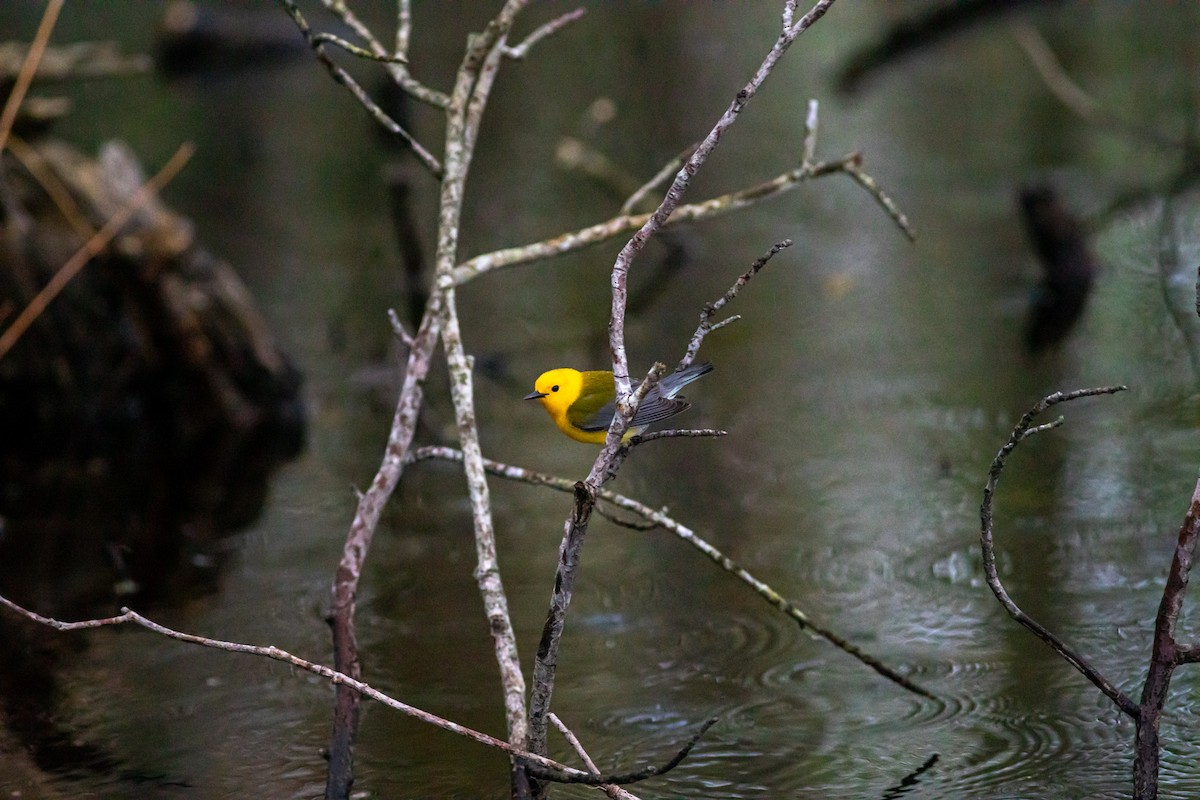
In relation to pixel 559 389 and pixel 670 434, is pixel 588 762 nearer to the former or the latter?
pixel 670 434

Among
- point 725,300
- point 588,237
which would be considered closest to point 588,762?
point 725,300

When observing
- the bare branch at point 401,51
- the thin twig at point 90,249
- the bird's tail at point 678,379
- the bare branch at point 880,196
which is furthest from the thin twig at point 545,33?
the thin twig at point 90,249

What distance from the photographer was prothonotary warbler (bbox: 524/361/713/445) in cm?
330

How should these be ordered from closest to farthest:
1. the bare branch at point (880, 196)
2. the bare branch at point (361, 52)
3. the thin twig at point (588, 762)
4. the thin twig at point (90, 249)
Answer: the thin twig at point (588, 762) < the bare branch at point (361, 52) < the bare branch at point (880, 196) < the thin twig at point (90, 249)

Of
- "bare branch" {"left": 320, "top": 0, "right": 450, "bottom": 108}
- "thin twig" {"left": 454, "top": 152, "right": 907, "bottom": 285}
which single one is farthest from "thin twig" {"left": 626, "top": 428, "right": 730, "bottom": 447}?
"bare branch" {"left": 320, "top": 0, "right": 450, "bottom": 108}

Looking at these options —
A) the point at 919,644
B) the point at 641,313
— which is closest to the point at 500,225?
the point at 641,313

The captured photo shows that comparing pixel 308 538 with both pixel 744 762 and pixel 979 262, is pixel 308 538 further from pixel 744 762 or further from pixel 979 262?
pixel 979 262

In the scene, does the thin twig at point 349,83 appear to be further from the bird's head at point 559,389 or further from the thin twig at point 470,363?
the bird's head at point 559,389

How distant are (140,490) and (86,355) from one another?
3.92 ft

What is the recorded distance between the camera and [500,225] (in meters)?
11.7

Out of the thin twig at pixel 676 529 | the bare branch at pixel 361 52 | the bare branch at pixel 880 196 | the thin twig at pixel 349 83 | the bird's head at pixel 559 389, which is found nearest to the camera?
the bird's head at pixel 559 389

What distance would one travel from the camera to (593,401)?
11.4ft

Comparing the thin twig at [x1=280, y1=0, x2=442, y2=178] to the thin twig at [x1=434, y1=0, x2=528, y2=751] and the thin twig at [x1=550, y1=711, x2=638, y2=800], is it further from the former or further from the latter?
the thin twig at [x1=550, y1=711, x2=638, y2=800]

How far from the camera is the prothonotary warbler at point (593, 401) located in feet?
10.8
